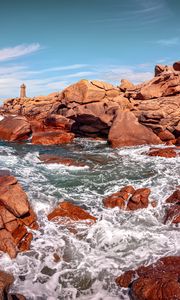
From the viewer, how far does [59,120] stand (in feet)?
95.8

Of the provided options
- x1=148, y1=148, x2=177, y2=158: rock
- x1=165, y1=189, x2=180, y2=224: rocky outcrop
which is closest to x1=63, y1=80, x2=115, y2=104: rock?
x1=148, y1=148, x2=177, y2=158: rock

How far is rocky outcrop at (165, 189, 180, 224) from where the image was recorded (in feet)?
35.4

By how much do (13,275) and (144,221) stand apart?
5.16m

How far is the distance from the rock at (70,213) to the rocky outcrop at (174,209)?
2872 millimetres

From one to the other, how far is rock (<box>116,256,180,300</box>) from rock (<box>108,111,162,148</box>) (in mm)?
15945

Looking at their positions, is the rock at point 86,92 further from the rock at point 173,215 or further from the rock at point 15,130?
the rock at point 173,215

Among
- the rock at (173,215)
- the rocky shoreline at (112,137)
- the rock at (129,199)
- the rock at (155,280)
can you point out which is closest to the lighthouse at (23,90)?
the rocky shoreline at (112,137)

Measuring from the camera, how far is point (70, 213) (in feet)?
36.7

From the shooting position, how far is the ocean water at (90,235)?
7.89 metres

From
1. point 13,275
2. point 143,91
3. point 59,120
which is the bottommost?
point 13,275

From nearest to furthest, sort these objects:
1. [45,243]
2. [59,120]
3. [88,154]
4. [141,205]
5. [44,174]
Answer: [45,243]
[141,205]
[44,174]
[88,154]
[59,120]

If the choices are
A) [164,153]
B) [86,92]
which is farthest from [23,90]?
[164,153]

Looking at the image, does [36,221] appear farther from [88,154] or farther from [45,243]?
[88,154]

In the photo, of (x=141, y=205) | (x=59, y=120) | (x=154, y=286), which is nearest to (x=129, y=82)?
(x=59, y=120)
